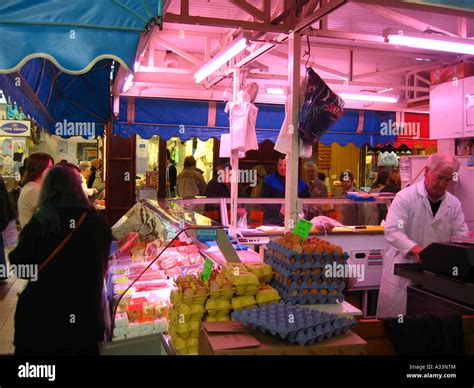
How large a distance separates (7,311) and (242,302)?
5.59 meters

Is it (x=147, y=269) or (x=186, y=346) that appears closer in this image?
(x=186, y=346)

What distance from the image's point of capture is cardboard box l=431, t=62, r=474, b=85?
732 cm

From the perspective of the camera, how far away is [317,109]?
4809mm

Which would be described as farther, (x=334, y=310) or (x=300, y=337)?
(x=334, y=310)

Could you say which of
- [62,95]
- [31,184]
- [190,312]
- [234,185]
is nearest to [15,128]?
[62,95]

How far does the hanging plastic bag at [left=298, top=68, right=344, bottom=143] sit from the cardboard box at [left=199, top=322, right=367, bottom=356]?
8.82 ft

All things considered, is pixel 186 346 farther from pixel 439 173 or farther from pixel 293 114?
pixel 293 114

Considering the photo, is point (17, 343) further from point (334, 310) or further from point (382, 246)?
point (382, 246)

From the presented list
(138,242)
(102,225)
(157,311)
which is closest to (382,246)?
(138,242)

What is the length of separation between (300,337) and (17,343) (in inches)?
75.0

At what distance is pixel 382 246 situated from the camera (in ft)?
21.5

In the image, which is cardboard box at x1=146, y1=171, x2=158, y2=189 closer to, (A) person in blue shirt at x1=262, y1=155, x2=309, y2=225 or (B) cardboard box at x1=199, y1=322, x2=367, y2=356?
(A) person in blue shirt at x1=262, y1=155, x2=309, y2=225

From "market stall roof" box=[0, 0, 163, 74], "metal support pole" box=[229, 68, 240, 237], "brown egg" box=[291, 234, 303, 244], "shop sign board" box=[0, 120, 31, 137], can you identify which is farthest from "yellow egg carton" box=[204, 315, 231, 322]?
"shop sign board" box=[0, 120, 31, 137]

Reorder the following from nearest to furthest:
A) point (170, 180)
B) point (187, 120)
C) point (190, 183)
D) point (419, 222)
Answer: point (419, 222) → point (187, 120) → point (190, 183) → point (170, 180)
